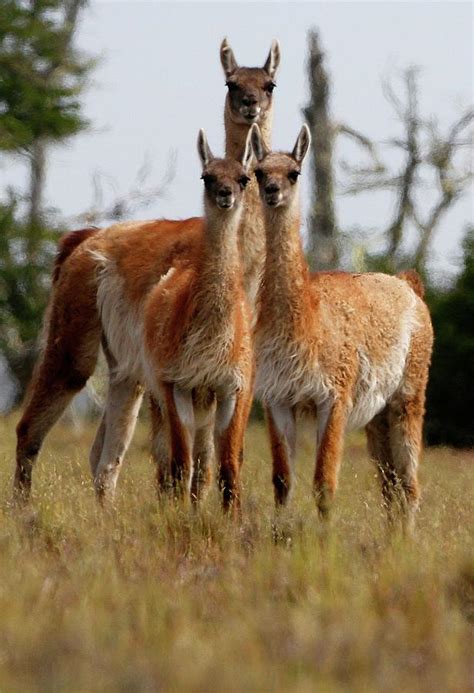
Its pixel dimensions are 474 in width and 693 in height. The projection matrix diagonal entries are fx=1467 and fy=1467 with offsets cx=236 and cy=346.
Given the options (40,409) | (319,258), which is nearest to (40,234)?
(319,258)

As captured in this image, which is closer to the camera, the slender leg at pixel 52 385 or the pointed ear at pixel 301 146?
the pointed ear at pixel 301 146

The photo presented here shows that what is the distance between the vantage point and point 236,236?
25.3ft

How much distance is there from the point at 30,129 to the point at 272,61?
38.8 ft

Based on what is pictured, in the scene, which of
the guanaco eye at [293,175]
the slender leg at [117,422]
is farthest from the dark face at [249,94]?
the slender leg at [117,422]

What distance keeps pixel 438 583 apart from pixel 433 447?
10.9m

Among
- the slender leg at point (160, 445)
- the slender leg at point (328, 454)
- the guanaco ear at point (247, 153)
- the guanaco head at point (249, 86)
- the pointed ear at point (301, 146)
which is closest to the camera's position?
the slender leg at point (328, 454)

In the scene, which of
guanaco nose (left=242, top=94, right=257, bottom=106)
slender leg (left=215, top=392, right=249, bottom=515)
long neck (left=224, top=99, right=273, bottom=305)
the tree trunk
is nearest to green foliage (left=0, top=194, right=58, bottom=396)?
the tree trunk

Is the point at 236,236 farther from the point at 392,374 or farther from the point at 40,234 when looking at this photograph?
the point at 40,234

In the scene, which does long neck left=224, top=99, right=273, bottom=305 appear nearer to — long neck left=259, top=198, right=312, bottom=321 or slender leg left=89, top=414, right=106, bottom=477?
long neck left=259, top=198, right=312, bottom=321

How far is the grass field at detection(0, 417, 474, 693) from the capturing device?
4.17m

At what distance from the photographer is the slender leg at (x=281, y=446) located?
7.62 meters

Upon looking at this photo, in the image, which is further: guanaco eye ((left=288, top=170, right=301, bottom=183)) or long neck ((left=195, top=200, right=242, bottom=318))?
guanaco eye ((left=288, top=170, right=301, bottom=183))

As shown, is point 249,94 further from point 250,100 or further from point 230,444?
point 230,444

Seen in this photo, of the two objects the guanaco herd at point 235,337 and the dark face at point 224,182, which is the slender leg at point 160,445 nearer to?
the guanaco herd at point 235,337
